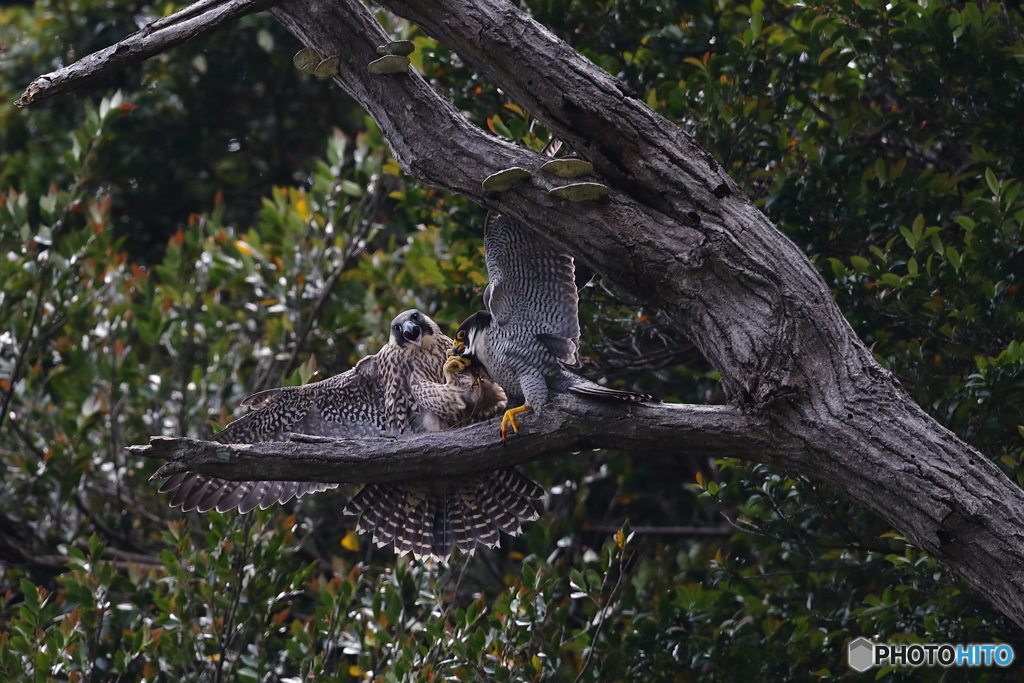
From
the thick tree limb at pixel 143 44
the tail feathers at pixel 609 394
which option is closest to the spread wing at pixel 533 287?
the tail feathers at pixel 609 394

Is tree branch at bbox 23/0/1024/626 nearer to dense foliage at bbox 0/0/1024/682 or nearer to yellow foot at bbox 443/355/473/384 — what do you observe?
yellow foot at bbox 443/355/473/384

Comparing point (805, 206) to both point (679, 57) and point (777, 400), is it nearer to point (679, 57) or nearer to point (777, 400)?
point (679, 57)

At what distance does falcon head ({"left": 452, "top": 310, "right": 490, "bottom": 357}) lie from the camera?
3.91 metres

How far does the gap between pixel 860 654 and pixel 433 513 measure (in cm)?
185

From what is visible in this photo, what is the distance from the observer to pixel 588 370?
453cm

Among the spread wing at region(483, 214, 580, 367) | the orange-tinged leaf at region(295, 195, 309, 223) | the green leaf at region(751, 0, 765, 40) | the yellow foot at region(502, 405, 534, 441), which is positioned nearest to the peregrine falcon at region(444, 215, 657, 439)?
the spread wing at region(483, 214, 580, 367)

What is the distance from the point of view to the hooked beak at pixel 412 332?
468 centimetres

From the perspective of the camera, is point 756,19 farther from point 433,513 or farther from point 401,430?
point 433,513

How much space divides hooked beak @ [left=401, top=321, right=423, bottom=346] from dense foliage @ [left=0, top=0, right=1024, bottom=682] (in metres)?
0.26

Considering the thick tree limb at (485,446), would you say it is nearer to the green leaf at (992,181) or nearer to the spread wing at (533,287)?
the spread wing at (533,287)

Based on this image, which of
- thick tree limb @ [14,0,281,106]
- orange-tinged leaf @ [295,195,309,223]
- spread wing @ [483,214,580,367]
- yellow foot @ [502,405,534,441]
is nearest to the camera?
thick tree limb @ [14,0,281,106]

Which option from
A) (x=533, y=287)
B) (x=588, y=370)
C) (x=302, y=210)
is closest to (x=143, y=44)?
(x=533, y=287)

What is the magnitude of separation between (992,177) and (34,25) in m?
7.01

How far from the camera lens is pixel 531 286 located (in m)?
3.73
